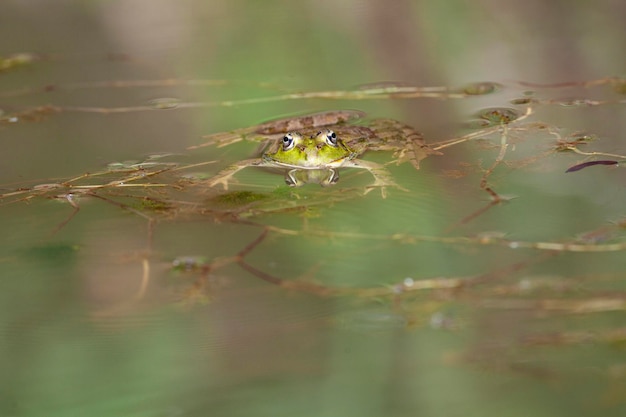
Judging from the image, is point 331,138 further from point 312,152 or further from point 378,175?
point 378,175

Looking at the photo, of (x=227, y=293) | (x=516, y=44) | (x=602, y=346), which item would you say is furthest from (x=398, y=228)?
(x=516, y=44)

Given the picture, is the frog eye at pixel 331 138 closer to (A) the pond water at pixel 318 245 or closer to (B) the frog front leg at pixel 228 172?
(A) the pond water at pixel 318 245

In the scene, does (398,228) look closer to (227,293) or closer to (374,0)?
(227,293)

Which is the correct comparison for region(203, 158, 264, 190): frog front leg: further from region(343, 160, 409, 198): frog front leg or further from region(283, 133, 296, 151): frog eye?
region(343, 160, 409, 198): frog front leg

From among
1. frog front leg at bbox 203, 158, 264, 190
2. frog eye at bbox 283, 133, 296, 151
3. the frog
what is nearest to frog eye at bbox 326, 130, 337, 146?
the frog

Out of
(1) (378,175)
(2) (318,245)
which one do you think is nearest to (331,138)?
(1) (378,175)

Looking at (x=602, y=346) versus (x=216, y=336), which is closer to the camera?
(x=602, y=346)
